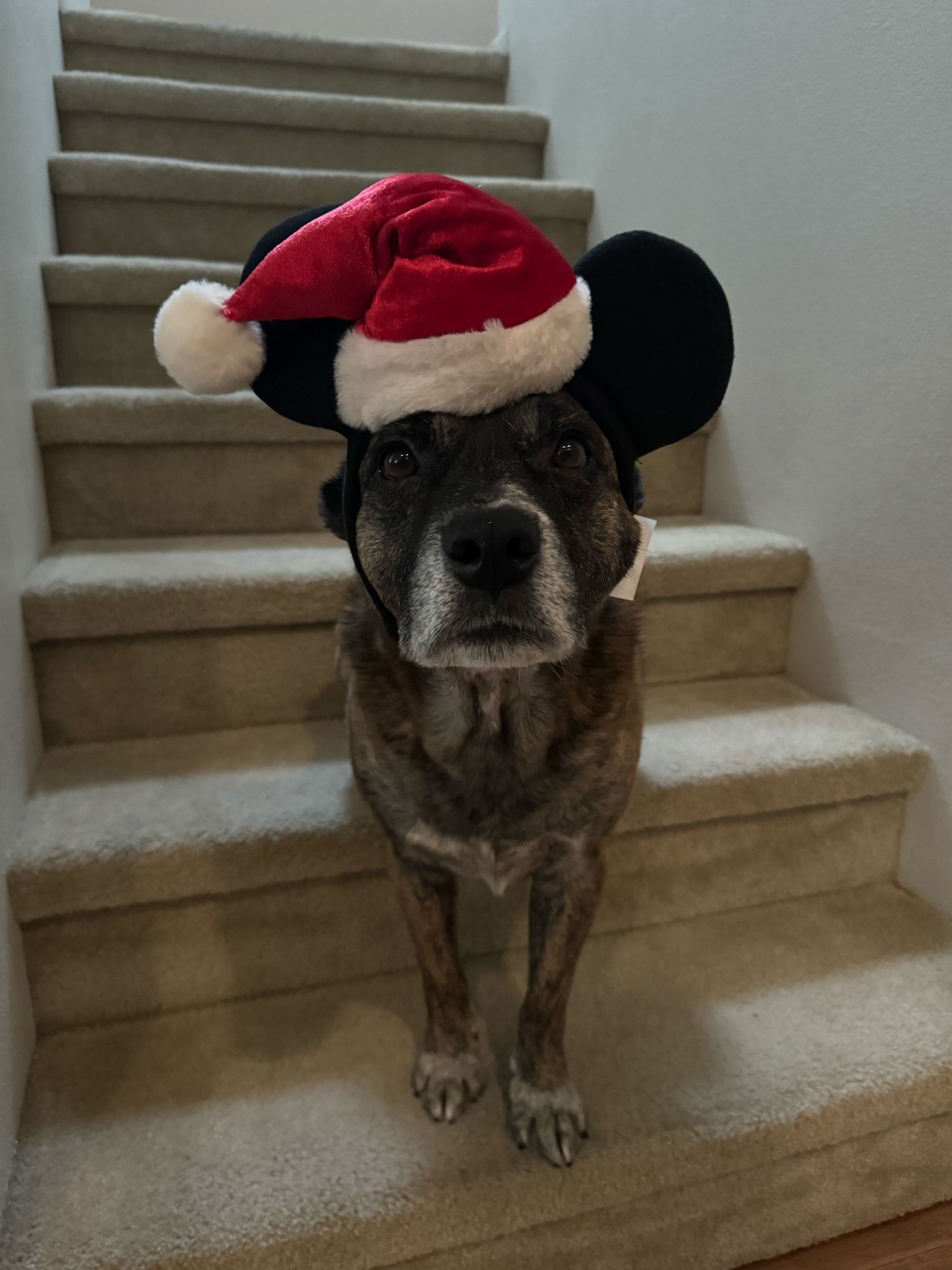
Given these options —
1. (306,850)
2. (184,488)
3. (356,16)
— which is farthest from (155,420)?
(356,16)

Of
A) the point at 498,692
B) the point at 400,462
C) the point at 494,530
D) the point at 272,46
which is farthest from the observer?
the point at 272,46

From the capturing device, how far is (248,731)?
1.40 m

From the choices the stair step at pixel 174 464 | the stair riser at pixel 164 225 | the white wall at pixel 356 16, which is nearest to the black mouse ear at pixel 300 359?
the stair step at pixel 174 464

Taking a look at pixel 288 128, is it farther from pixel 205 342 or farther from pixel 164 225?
pixel 205 342

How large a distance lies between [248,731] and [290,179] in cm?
136

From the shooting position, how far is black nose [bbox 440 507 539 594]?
71 centimetres

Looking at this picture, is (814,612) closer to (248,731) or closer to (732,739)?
(732,739)

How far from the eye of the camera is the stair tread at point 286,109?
200 cm

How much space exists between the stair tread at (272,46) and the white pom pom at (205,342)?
2049 mm

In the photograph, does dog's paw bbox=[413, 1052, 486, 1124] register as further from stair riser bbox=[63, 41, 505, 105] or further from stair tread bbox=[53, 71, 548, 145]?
stair riser bbox=[63, 41, 505, 105]

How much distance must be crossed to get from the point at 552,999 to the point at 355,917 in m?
0.33


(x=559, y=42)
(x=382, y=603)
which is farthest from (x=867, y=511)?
(x=559, y=42)

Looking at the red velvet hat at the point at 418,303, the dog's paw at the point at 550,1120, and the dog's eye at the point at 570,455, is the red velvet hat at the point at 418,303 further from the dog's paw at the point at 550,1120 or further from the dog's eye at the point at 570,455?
the dog's paw at the point at 550,1120

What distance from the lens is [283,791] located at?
47.8 inches
